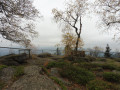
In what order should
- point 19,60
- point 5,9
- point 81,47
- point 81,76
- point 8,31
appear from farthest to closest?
point 81,47
point 19,60
point 8,31
point 5,9
point 81,76

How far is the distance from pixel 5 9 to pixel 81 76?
326 inches

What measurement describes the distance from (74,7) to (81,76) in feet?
41.7

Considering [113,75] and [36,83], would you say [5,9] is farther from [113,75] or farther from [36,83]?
[113,75]

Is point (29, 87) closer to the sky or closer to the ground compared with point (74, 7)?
closer to the ground

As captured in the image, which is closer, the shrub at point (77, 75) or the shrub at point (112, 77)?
the shrub at point (77, 75)

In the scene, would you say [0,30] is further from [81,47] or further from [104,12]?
[104,12]

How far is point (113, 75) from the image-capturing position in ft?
16.4

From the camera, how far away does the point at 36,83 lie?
9.73 ft

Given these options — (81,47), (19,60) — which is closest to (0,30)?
(19,60)

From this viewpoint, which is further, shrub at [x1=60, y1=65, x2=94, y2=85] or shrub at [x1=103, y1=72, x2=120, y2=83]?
Result: shrub at [x1=103, y1=72, x2=120, y2=83]

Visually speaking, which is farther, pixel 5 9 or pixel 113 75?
pixel 5 9

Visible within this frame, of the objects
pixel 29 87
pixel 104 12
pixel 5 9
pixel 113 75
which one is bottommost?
pixel 113 75

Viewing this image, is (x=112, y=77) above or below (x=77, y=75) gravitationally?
below

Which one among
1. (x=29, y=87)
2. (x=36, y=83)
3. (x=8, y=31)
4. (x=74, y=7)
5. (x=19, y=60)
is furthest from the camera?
(x=74, y=7)
